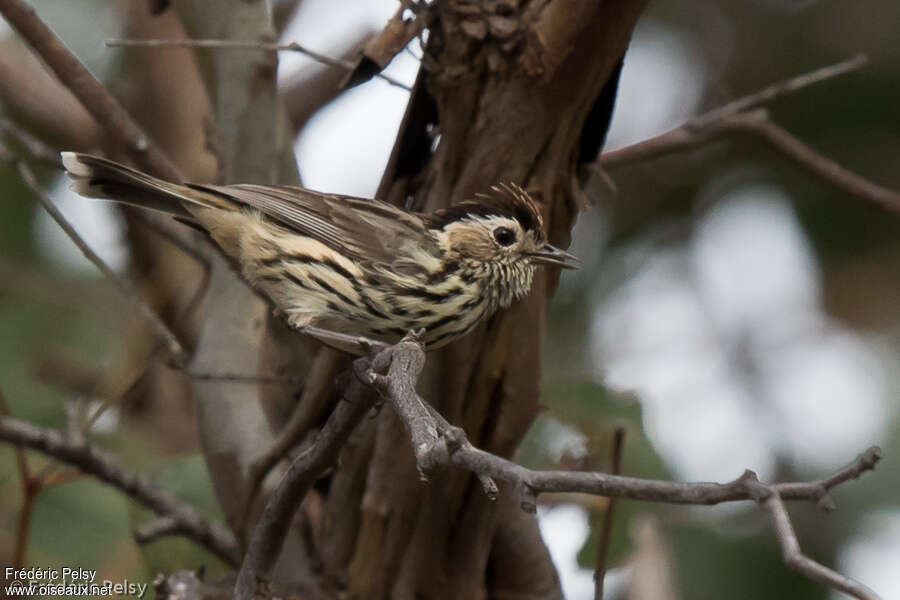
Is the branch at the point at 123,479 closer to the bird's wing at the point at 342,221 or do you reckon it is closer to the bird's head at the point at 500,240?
the bird's wing at the point at 342,221

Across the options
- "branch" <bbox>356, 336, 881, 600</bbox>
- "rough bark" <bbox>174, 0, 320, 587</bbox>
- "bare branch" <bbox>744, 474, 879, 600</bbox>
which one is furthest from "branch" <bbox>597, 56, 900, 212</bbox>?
"bare branch" <bbox>744, 474, 879, 600</bbox>

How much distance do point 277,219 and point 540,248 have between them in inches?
37.2

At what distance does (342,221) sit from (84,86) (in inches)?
38.2

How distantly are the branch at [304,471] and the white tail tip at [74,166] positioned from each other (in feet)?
4.83

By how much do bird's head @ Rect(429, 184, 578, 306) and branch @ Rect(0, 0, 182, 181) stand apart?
1.13m

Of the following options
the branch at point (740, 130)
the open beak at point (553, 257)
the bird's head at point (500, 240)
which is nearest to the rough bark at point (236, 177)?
the bird's head at point (500, 240)

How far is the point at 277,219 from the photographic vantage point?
4.17 m

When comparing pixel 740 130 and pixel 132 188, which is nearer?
pixel 132 188

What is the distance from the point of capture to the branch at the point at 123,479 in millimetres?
4105

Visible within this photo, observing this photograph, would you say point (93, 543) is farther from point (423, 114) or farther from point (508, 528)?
point (423, 114)

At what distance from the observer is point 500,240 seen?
3975 millimetres

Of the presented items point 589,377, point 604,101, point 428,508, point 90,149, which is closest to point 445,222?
point 604,101

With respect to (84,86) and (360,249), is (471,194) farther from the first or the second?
(84,86)

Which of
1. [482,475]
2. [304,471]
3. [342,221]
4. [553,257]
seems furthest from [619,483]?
[342,221]
